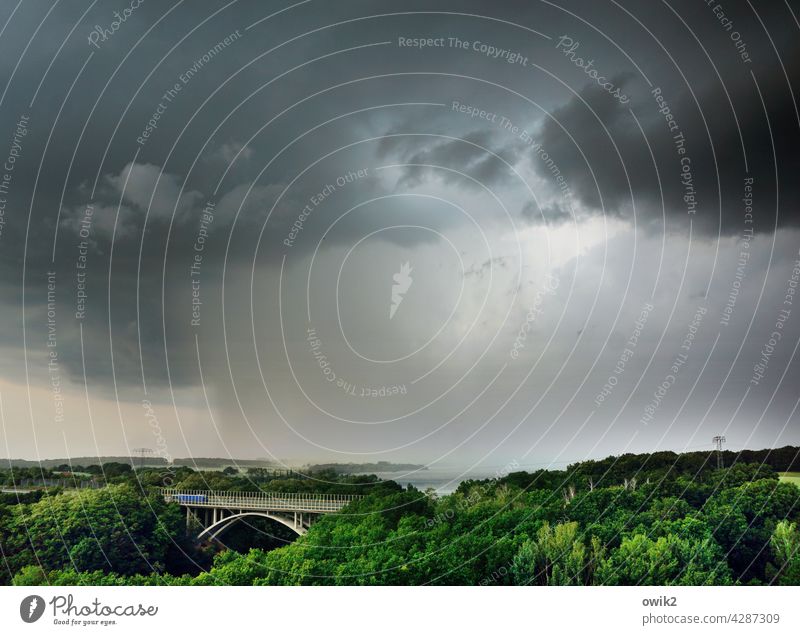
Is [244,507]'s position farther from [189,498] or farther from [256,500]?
[189,498]

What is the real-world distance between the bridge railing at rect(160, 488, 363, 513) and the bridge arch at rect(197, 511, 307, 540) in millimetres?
259

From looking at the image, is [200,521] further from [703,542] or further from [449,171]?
[703,542]

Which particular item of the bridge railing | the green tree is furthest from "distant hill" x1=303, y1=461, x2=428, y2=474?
the green tree

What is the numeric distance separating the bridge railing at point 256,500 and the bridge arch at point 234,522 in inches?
10.2

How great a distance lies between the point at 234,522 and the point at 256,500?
1.05 metres

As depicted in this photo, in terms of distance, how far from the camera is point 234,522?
25.2 meters

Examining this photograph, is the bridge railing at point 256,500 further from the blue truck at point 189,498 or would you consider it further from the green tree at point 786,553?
the green tree at point 786,553

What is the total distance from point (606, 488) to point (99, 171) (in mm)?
20650

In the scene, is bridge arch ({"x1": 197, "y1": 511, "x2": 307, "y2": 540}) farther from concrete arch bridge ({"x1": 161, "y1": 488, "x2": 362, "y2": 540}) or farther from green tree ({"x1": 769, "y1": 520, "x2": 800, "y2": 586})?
green tree ({"x1": 769, "y1": 520, "x2": 800, "y2": 586})

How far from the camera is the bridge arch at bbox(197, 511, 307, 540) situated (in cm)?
2467
